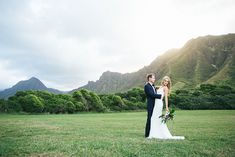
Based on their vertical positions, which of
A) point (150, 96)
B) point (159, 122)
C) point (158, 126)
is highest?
point (150, 96)

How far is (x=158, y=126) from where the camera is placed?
16391 mm

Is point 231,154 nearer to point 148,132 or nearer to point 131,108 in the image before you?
point 148,132

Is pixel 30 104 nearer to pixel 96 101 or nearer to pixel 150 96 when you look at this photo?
pixel 96 101

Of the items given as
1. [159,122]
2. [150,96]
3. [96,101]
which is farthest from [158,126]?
[96,101]

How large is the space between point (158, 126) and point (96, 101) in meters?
61.9

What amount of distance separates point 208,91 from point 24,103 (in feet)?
225

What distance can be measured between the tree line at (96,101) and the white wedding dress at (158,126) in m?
53.4

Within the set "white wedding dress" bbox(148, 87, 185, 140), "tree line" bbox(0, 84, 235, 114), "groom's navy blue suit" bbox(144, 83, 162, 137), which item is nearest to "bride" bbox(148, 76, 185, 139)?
"white wedding dress" bbox(148, 87, 185, 140)

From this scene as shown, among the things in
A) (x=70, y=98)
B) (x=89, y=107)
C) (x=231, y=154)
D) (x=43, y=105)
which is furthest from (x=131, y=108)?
(x=231, y=154)

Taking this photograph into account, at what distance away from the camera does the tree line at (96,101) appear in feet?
215

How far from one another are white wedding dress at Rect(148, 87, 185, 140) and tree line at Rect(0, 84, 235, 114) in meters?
53.4

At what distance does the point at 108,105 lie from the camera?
8362 centimetres

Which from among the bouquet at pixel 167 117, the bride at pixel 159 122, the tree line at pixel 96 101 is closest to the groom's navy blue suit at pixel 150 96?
the bride at pixel 159 122

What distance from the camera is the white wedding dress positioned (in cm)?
1605
